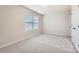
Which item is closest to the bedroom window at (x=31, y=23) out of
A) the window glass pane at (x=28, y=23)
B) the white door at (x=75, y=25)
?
the window glass pane at (x=28, y=23)

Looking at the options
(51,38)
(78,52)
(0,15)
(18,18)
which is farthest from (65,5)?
(0,15)

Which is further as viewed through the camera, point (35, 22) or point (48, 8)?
point (35, 22)

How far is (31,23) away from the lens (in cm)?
149

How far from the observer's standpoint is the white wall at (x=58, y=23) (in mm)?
1375

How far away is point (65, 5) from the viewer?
123 cm

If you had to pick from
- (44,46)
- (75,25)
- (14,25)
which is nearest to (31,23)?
(14,25)

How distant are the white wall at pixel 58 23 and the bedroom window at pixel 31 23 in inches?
6.6

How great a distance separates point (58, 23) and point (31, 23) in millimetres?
463

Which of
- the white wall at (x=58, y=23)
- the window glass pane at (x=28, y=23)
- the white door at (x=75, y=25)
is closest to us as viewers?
the white door at (x=75, y=25)

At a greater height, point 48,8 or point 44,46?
point 48,8

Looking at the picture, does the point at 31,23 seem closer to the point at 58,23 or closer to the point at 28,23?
the point at 28,23

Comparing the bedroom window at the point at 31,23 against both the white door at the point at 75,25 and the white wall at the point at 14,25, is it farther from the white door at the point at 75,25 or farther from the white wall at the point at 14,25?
the white door at the point at 75,25

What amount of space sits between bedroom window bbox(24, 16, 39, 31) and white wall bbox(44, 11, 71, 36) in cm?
17
